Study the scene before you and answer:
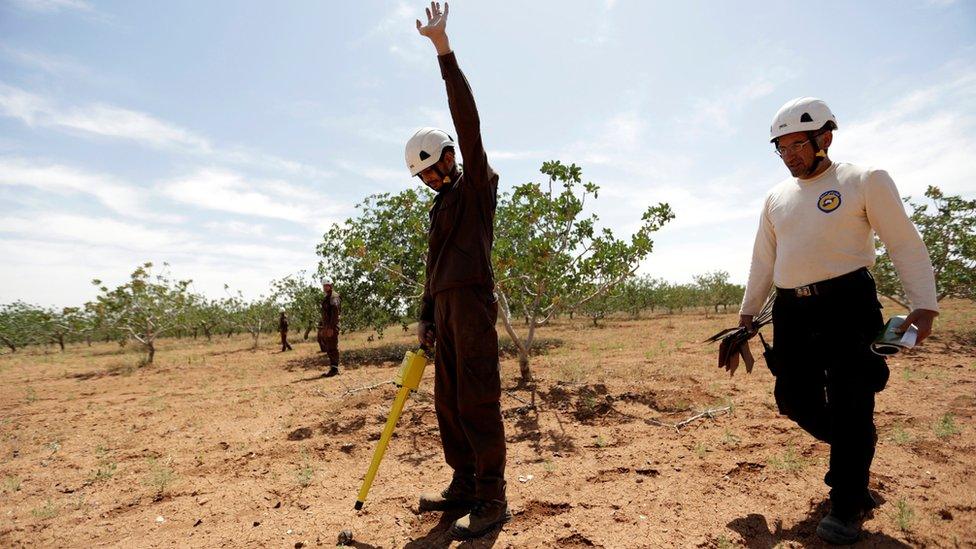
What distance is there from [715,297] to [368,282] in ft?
90.4

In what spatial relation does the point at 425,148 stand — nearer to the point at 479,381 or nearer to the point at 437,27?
the point at 437,27

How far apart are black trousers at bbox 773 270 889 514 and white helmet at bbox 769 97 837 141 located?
79 centimetres

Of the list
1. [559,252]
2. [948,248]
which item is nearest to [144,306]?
[559,252]

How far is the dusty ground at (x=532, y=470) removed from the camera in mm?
2549

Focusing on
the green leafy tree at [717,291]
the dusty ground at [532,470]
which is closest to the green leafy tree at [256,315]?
the dusty ground at [532,470]

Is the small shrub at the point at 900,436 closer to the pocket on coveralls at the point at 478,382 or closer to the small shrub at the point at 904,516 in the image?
the small shrub at the point at 904,516

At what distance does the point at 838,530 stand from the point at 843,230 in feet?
4.75

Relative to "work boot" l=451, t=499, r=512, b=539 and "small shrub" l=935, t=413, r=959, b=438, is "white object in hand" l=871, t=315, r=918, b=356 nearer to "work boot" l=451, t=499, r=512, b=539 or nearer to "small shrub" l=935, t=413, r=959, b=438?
"work boot" l=451, t=499, r=512, b=539

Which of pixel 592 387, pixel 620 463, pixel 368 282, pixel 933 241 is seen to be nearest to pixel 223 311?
pixel 368 282

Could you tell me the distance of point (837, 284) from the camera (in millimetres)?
2336

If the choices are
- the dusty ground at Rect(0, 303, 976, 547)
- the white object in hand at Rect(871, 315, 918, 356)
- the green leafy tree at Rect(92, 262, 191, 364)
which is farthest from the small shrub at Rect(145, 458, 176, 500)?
the green leafy tree at Rect(92, 262, 191, 364)

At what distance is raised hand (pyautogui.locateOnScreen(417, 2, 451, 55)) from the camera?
2.24 metres

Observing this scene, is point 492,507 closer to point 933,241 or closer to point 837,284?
point 837,284

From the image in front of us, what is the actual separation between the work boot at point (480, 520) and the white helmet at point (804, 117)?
2.54m
